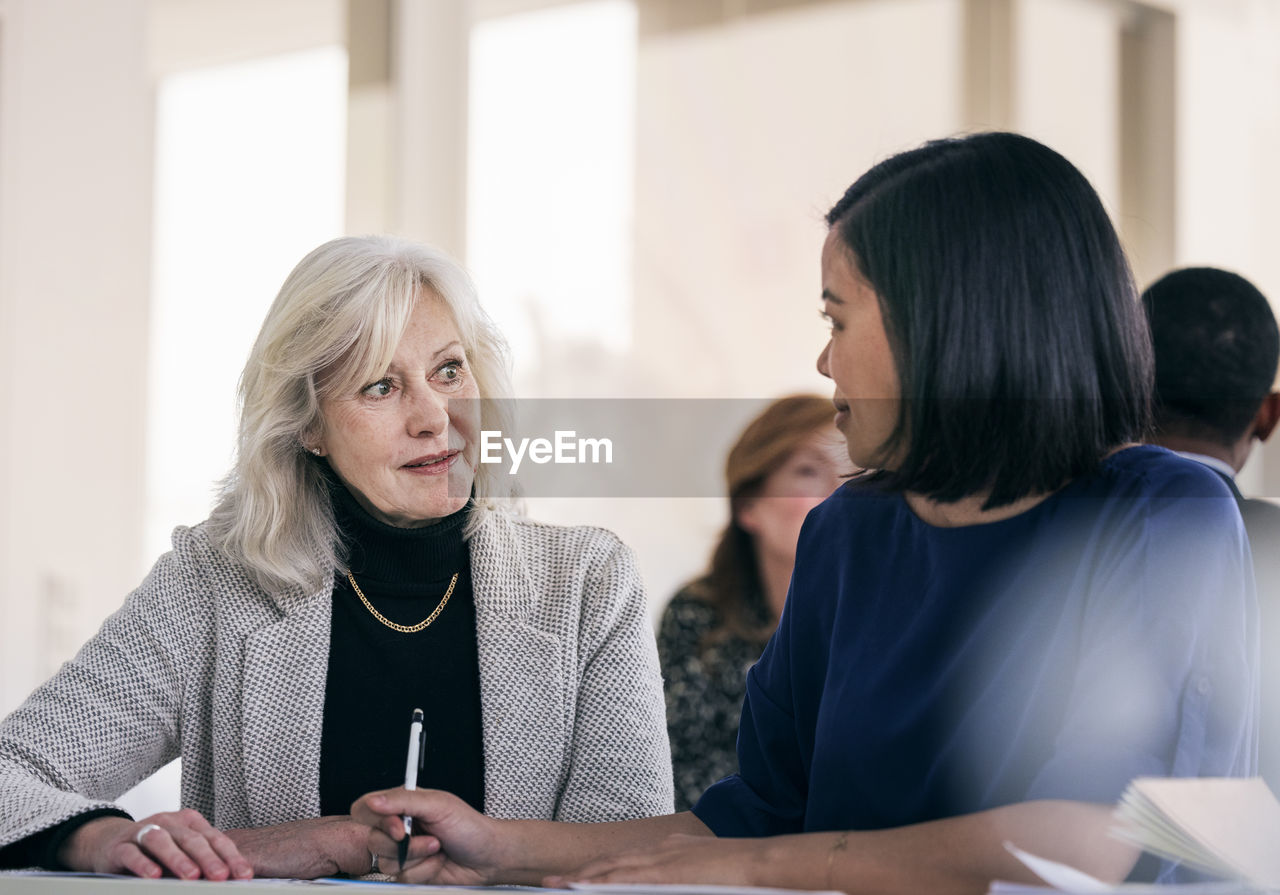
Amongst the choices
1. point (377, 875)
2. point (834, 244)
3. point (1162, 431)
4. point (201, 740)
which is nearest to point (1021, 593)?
point (834, 244)

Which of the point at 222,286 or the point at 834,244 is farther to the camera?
the point at 222,286

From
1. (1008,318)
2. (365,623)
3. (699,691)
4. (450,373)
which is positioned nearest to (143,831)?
(365,623)

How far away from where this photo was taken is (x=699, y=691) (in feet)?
8.91

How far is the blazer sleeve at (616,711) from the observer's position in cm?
142

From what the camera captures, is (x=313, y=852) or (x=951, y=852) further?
(x=313, y=852)

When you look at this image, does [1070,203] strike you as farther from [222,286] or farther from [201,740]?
[222,286]

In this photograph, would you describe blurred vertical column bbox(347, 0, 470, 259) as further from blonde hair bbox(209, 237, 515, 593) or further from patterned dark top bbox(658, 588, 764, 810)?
blonde hair bbox(209, 237, 515, 593)

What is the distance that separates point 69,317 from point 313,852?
224cm

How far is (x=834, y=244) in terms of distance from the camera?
45.0 inches

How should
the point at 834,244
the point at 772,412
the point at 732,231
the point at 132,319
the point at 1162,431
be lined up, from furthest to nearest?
1. the point at 732,231
2. the point at 132,319
3. the point at 772,412
4. the point at 1162,431
5. the point at 834,244

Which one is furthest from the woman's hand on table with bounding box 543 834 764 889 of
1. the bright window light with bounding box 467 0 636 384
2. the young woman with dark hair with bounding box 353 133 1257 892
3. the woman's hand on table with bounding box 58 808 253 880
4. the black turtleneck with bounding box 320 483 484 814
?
the bright window light with bounding box 467 0 636 384

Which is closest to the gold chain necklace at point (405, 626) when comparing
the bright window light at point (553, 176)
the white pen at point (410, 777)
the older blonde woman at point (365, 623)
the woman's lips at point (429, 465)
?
the older blonde woman at point (365, 623)

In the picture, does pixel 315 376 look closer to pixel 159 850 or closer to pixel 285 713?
pixel 285 713

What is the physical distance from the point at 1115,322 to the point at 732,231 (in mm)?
2946
